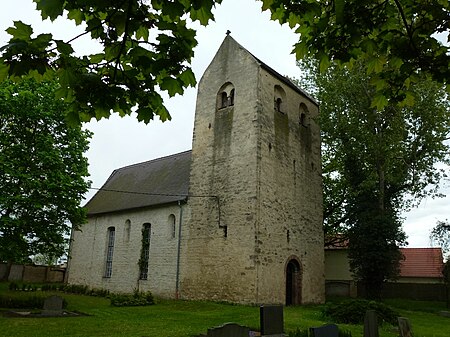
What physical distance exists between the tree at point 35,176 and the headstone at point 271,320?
10.6 meters

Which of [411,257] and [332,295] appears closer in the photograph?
[332,295]

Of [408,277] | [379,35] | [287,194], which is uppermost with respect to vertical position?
[287,194]

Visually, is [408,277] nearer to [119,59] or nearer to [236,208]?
[236,208]

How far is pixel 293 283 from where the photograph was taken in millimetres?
21312

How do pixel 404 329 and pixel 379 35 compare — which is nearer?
pixel 379 35

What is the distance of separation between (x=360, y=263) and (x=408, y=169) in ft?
20.2

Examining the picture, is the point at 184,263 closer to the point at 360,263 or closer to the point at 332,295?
the point at 360,263

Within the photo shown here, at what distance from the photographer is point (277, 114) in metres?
22.4

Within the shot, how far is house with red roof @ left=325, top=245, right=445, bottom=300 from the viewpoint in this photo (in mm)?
28734

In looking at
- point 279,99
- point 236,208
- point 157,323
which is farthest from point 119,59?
point 279,99

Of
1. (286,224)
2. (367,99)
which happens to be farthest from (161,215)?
(367,99)

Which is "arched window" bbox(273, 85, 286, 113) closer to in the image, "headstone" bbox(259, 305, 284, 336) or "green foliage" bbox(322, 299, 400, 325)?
"green foliage" bbox(322, 299, 400, 325)

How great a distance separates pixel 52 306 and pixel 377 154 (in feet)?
56.0

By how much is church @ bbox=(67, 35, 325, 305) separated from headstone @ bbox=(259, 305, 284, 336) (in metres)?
9.41
